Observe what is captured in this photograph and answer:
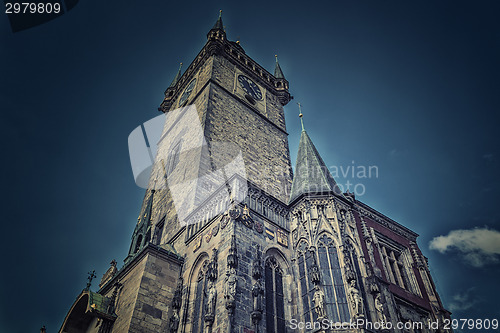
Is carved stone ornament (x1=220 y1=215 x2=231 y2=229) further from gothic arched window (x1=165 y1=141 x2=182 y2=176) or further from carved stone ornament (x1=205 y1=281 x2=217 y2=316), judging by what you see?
gothic arched window (x1=165 y1=141 x2=182 y2=176)

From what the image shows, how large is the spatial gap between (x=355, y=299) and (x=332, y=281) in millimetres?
994

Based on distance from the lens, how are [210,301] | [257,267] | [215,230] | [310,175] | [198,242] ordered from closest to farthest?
[210,301]
[257,267]
[215,230]
[198,242]
[310,175]

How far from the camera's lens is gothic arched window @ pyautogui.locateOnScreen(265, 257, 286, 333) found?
39.2ft

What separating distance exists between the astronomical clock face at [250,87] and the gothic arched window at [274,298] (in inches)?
623

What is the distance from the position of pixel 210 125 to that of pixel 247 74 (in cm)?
957

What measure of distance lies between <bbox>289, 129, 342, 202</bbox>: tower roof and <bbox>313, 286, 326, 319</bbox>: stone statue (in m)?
4.51

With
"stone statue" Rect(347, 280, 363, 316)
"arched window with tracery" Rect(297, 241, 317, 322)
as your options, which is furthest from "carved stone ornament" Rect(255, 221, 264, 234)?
"stone statue" Rect(347, 280, 363, 316)

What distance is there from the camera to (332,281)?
40.9 feet

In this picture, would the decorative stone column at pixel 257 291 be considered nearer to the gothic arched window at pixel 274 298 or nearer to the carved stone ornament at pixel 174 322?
the gothic arched window at pixel 274 298

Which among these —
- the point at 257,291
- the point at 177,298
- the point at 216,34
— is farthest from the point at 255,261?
the point at 216,34

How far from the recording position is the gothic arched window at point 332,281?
11.6m

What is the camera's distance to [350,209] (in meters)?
15.7

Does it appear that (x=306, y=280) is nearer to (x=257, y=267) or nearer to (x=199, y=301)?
(x=257, y=267)

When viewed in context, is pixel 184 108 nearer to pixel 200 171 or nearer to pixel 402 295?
pixel 200 171
